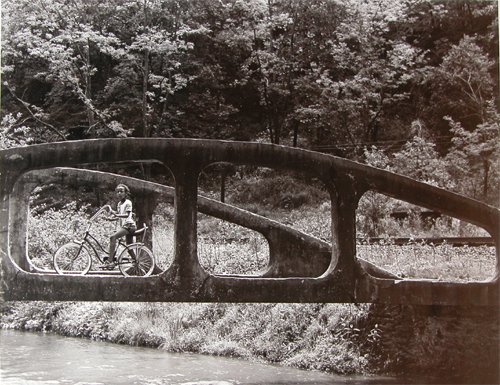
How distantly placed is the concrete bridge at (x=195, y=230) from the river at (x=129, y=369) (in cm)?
174

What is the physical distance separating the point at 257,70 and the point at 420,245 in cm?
1490

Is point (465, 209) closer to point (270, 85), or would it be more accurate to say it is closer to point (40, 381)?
point (40, 381)

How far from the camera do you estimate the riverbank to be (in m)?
10.9

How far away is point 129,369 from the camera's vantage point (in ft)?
38.9

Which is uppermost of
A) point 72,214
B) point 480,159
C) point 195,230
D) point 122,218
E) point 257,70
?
point 257,70

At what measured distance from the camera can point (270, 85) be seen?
27.3 meters

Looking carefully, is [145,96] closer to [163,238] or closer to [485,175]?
[163,238]

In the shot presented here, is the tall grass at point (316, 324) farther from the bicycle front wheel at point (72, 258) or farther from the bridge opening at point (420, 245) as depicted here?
the bicycle front wheel at point (72, 258)

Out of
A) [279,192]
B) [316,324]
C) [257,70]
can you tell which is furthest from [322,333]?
[257,70]

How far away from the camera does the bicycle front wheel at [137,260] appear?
35.8ft

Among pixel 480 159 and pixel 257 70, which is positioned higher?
pixel 257 70

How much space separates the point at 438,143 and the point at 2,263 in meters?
19.1

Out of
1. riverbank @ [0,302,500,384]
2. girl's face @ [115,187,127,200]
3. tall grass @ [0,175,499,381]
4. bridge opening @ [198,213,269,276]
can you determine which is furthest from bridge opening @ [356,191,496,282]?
girl's face @ [115,187,127,200]

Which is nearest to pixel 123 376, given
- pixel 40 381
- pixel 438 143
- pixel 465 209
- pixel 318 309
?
pixel 40 381
